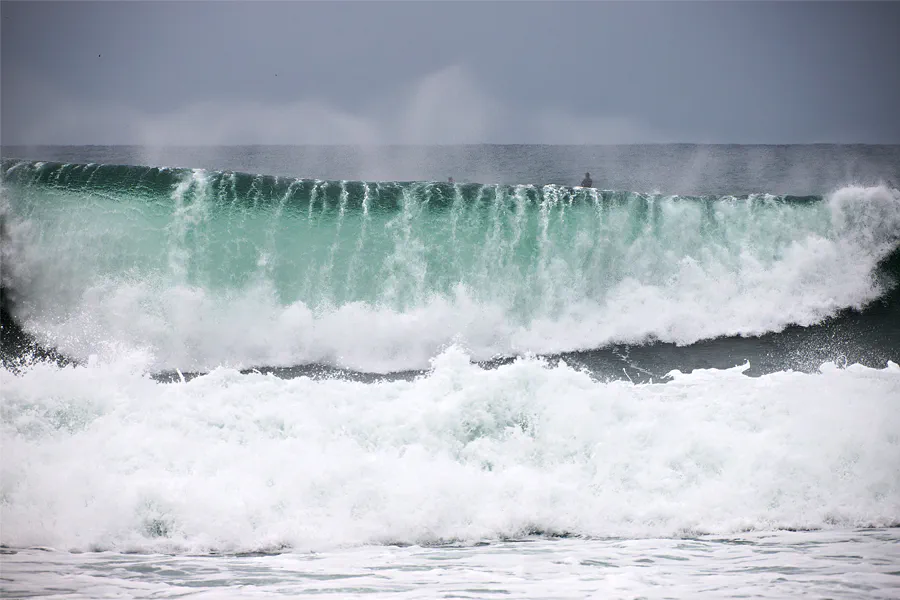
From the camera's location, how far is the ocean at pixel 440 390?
7020 mm

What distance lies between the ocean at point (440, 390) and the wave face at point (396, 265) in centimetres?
5

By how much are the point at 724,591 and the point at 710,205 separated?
32.4 feet

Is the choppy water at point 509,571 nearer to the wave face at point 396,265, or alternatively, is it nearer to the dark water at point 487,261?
the dark water at point 487,261

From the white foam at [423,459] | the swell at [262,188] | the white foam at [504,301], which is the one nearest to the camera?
the white foam at [423,459]

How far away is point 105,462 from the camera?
26.7 feet

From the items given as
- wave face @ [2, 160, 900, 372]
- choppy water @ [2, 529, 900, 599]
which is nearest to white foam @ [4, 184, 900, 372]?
wave face @ [2, 160, 900, 372]

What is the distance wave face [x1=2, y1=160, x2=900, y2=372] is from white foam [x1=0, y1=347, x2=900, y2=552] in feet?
10.5

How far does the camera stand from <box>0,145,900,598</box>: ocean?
702cm

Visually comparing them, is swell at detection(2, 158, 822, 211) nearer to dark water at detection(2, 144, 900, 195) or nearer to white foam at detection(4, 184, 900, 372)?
white foam at detection(4, 184, 900, 372)

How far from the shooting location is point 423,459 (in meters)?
8.39

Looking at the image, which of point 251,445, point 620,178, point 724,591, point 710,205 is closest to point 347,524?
point 251,445

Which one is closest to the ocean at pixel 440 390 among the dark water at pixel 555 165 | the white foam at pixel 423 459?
the white foam at pixel 423 459

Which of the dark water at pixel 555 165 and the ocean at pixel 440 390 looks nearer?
the ocean at pixel 440 390

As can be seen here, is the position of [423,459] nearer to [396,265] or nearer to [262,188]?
[396,265]
